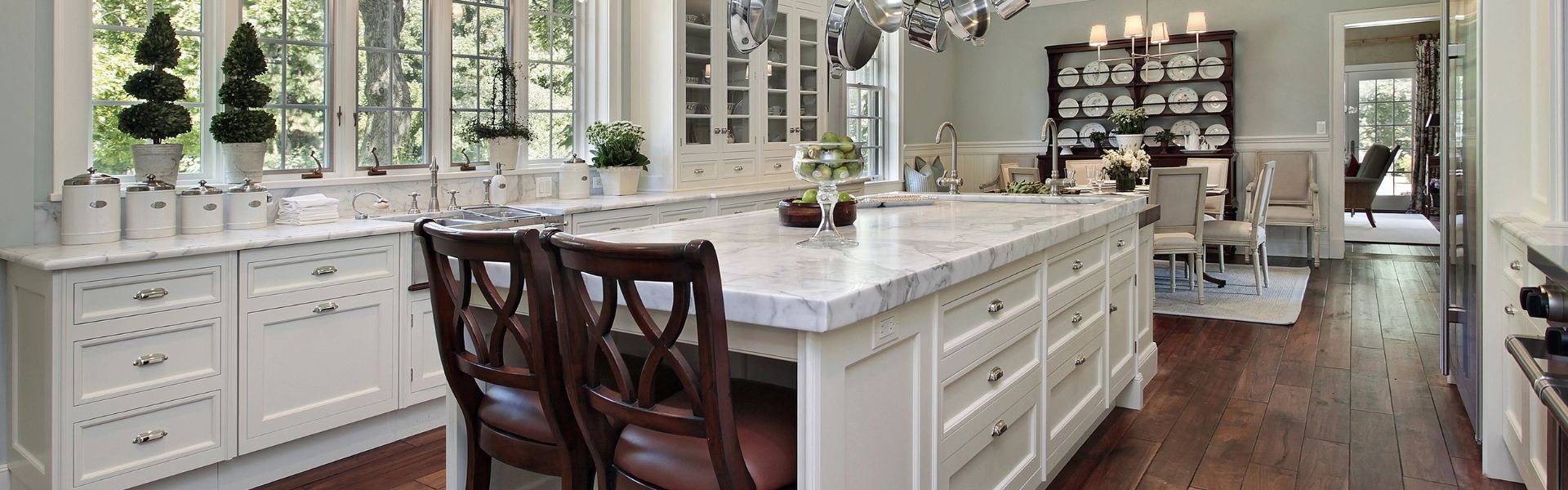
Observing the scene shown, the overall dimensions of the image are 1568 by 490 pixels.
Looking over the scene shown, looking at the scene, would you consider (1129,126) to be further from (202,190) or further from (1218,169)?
(202,190)

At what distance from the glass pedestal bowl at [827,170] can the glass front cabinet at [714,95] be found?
292 cm

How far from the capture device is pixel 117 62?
10.2 feet

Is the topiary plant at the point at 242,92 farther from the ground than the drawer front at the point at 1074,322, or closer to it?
farther from the ground

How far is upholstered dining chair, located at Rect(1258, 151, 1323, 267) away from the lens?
7781 mm

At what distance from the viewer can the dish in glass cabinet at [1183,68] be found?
27.2ft

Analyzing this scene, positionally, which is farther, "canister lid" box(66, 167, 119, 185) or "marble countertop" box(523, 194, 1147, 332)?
"canister lid" box(66, 167, 119, 185)

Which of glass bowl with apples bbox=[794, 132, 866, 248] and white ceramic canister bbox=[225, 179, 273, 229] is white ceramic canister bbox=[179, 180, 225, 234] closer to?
white ceramic canister bbox=[225, 179, 273, 229]

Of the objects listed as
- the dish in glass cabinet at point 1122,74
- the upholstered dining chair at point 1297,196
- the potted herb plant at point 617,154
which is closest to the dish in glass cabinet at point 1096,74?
the dish in glass cabinet at point 1122,74

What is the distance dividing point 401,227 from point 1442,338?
400cm

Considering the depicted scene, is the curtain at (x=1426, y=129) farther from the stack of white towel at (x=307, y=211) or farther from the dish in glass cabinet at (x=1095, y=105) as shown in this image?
the stack of white towel at (x=307, y=211)

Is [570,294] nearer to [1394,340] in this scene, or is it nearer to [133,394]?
[133,394]

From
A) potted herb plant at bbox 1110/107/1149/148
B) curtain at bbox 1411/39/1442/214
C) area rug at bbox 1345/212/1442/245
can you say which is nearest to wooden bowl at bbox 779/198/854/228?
potted herb plant at bbox 1110/107/1149/148

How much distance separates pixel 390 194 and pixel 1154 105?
6.76m

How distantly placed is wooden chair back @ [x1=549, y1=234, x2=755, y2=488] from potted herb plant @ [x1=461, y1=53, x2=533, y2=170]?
2.94 meters
